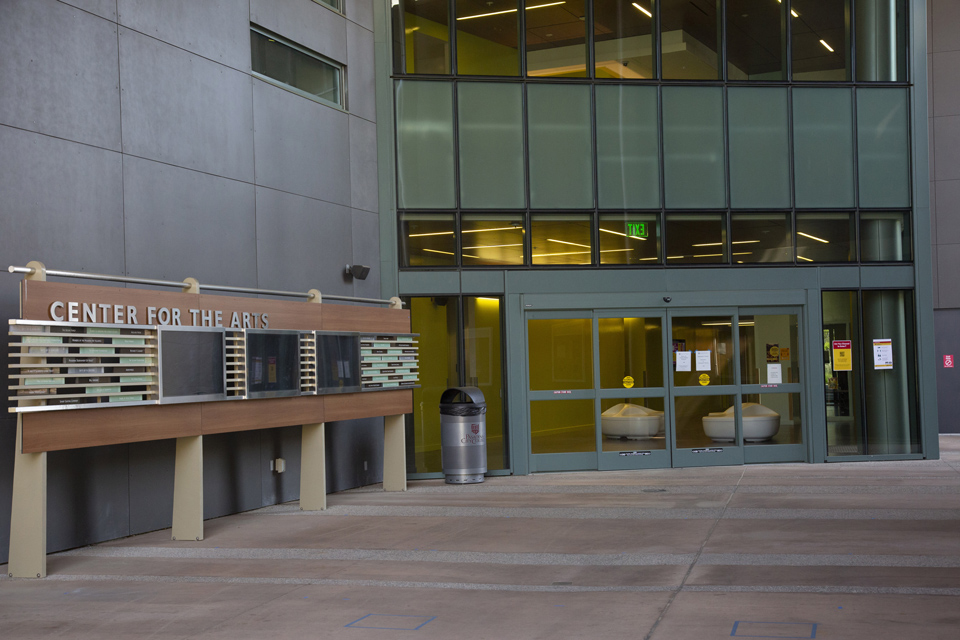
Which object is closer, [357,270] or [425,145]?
[357,270]

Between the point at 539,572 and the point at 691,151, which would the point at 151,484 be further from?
the point at 691,151

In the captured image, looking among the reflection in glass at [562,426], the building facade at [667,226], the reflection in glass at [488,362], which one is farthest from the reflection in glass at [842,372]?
the reflection in glass at [488,362]

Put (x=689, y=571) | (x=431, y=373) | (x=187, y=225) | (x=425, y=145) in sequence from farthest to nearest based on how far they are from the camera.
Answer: (x=425, y=145)
(x=431, y=373)
(x=187, y=225)
(x=689, y=571)

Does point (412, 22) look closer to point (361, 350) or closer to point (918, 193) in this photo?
point (361, 350)

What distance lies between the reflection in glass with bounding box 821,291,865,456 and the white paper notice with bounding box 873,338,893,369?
0.27 metres

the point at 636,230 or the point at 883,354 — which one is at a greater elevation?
the point at 636,230

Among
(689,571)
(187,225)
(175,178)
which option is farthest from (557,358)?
(689,571)

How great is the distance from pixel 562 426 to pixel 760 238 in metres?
4.17

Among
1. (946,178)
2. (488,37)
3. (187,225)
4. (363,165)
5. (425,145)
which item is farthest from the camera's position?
(946,178)

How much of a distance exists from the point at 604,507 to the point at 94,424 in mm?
5366

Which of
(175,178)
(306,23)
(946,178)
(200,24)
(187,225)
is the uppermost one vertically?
(306,23)

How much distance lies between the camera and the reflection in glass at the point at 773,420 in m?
14.1

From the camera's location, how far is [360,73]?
42.7 feet

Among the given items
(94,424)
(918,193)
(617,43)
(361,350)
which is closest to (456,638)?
(94,424)
